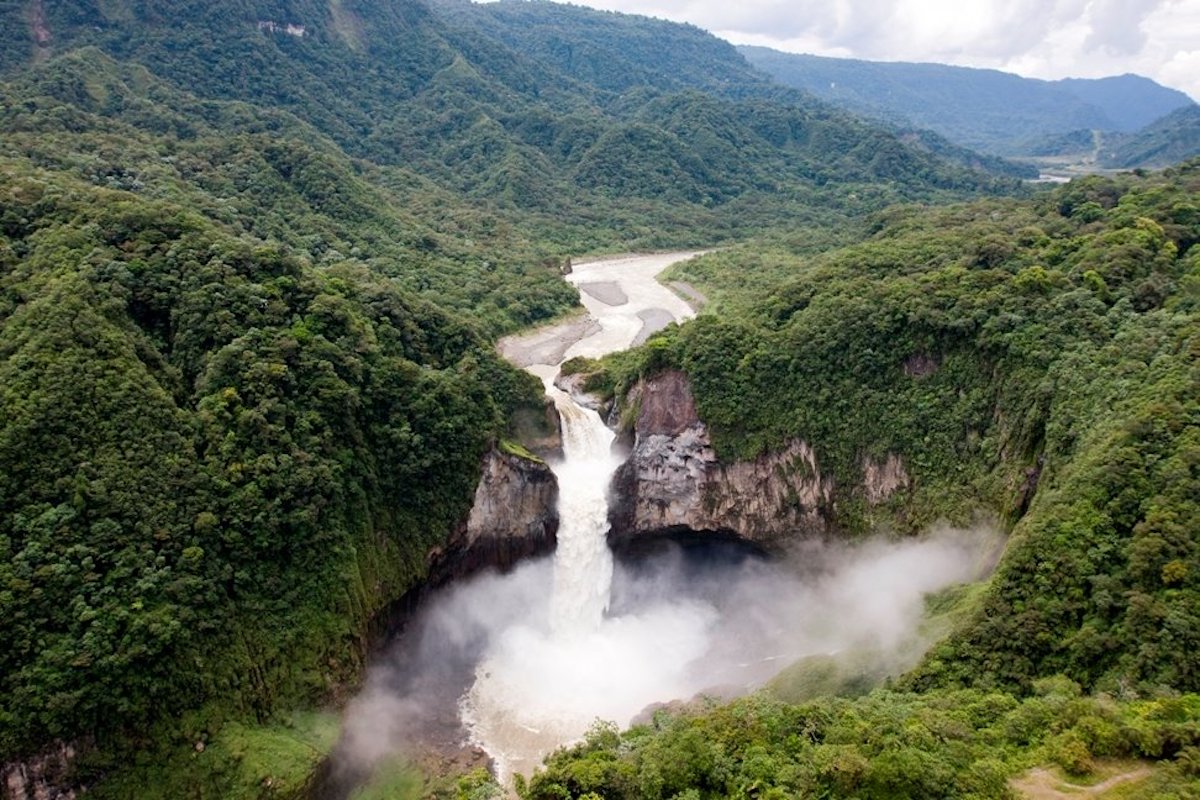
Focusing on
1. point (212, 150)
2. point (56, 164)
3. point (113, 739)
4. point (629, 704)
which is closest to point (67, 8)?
point (212, 150)

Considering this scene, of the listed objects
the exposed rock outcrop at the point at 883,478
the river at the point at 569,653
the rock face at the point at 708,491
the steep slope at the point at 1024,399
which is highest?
the steep slope at the point at 1024,399

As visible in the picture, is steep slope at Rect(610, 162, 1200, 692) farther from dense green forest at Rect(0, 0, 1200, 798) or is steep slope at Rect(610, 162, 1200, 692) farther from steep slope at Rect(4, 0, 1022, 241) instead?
steep slope at Rect(4, 0, 1022, 241)

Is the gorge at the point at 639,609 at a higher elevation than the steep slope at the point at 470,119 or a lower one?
lower

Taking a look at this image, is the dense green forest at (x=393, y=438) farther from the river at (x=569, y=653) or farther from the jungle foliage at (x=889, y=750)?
the river at (x=569, y=653)

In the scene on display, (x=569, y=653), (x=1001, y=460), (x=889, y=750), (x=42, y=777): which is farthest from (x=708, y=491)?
(x=42, y=777)

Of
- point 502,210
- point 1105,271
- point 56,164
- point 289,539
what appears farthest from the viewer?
point 502,210

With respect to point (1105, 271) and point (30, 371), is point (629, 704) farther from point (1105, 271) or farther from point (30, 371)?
point (1105, 271)

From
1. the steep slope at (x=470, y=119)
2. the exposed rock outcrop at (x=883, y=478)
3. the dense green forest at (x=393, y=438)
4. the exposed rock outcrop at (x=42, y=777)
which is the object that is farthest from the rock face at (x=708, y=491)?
the steep slope at (x=470, y=119)
